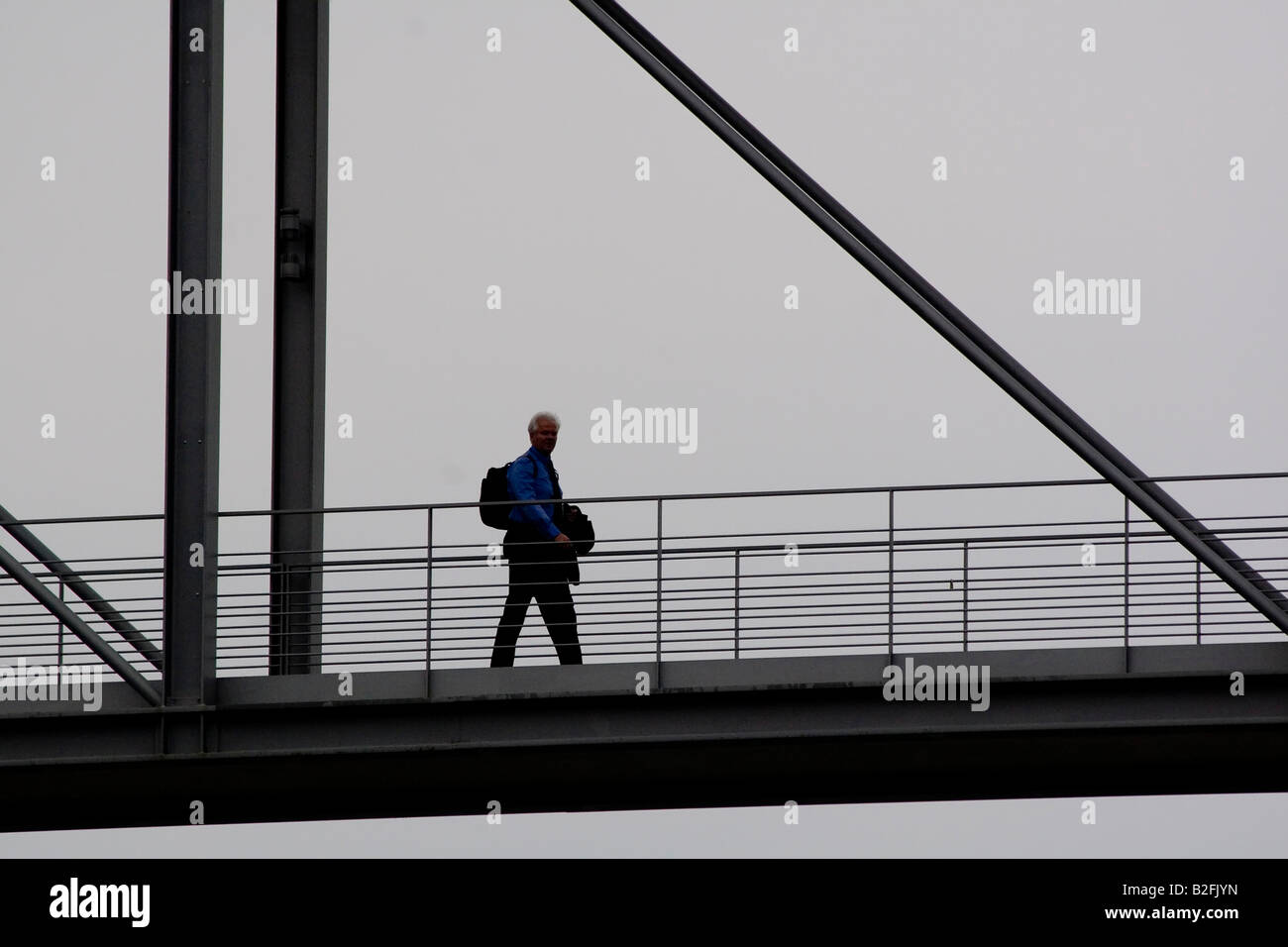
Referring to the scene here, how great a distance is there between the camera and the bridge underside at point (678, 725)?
32.6 ft

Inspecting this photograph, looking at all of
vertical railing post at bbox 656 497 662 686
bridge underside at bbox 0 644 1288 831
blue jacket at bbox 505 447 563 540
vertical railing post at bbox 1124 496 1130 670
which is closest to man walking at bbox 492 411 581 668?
blue jacket at bbox 505 447 563 540

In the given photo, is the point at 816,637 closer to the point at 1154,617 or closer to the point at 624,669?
the point at 624,669

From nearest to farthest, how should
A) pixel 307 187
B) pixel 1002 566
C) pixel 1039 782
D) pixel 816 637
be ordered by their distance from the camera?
1. pixel 1002 566
2. pixel 816 637
3. pixel 1039 782
4. pixel 307 187

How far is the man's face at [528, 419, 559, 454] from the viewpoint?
34.6 feet

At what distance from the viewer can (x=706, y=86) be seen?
10742 mm

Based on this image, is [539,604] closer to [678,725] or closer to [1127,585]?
[678,725]

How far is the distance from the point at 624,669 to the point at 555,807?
5.79 feet

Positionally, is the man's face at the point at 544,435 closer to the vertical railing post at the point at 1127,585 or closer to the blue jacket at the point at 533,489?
the blue jacket at the point at 533,489

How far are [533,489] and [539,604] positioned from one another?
2.24 feet

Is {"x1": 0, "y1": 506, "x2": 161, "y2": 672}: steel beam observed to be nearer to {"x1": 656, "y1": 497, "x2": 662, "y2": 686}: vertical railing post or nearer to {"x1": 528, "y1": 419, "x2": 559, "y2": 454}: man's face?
{"x1": 528, "y1": 419, "x2": 559, "y2": 454}: man's face

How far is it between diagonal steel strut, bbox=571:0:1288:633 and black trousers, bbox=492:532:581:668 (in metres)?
2.43

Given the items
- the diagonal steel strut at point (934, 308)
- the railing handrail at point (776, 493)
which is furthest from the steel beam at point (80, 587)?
the diagonal steel strut at point (934, 308)

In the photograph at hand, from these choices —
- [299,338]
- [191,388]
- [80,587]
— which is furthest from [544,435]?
[80,587]
